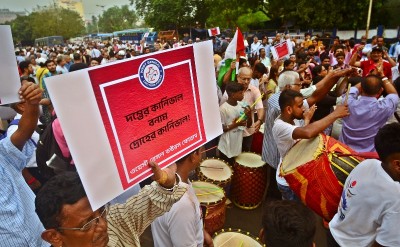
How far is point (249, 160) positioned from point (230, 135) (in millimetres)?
497

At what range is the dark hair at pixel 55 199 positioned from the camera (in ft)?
4.60

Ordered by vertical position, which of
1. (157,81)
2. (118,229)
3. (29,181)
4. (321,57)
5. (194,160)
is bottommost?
(321,57)

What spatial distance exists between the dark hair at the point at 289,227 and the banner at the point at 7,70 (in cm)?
165

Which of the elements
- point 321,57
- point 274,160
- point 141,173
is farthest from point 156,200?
point 321,57

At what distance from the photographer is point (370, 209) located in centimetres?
190

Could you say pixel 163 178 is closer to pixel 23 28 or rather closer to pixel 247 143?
pixel 247 143

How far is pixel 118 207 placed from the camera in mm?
1784

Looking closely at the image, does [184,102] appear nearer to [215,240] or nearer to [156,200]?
[156,200]

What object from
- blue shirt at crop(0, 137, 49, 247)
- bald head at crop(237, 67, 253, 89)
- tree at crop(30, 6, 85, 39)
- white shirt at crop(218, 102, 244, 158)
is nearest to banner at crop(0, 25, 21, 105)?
blue shirt at crop(0, 137, 49, 247)

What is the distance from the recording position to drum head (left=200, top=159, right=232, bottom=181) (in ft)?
12.5

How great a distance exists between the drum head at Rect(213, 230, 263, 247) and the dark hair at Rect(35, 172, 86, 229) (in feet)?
5.20

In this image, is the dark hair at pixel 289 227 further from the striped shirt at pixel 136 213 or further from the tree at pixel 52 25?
the tree at pixel 52 25

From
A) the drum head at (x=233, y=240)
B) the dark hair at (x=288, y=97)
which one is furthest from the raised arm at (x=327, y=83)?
the drum head at (x=233, y=240)

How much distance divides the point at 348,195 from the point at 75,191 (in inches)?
69.9
